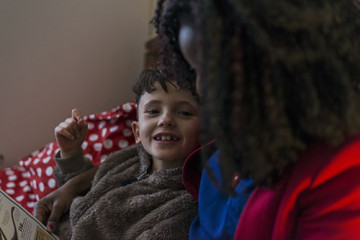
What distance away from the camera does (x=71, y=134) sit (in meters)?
0.95

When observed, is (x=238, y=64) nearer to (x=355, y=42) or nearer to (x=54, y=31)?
(x=355, y=42)

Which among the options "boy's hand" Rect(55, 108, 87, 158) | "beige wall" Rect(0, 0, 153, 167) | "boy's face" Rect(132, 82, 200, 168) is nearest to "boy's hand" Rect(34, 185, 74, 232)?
"boy's hand" Rect(55, 108, 87, 158)

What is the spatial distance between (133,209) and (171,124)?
0.22m

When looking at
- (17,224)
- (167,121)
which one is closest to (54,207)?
(17,224)

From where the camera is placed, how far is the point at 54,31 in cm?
141

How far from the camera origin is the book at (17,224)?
31.0 inches

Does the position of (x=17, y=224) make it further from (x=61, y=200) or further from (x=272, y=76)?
(x=272, y=76)

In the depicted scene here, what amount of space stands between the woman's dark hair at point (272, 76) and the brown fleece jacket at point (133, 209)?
0.41 meters

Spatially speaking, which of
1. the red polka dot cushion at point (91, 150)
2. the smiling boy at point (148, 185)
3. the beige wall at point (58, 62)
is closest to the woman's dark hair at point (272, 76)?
the smiling boy at point (148, 185)

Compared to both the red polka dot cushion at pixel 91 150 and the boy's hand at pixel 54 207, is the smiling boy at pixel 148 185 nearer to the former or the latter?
Result: the boy's hand at pixel 54 207

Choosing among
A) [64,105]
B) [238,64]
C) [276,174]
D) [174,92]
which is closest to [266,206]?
[276,174]

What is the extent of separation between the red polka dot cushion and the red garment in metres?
0.79

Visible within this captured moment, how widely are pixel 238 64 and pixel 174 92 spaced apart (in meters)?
0.49

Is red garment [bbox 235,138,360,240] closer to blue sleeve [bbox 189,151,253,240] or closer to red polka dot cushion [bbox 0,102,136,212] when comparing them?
blue sleeve [bbox 189,151,253,240]
